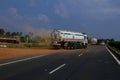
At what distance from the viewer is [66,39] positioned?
188 ft

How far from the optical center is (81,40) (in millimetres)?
62500

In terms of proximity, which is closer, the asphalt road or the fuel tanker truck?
the asphalt road

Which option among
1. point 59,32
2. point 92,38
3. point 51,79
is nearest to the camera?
point 51,79

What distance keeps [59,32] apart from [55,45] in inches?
109

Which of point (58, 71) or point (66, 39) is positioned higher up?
point (66, 39)

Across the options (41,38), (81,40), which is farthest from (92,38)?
(81,40)

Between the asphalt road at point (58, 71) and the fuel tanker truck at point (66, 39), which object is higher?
the fuel tanker truck at point (66, 39)

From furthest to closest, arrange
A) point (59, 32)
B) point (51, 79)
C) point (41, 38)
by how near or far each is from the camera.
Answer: point (41, 38), point (59, 32), point (51, 79)

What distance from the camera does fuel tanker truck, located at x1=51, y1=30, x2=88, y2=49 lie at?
5600 centimetres

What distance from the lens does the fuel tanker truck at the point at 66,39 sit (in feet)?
184

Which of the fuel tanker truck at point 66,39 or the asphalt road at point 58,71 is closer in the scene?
the asphalt road at point 58,71

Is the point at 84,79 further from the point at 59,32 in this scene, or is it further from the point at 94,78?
the point at 59,32

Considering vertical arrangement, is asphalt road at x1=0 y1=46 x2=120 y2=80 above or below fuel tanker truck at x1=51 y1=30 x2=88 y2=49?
below

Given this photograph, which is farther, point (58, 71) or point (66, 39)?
point (66, 39)
